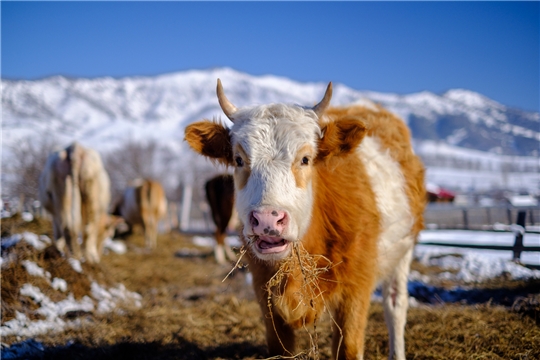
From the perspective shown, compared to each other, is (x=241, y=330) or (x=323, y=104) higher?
(x=323, y=104)

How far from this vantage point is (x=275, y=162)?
9.34 feet

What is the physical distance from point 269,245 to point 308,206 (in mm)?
563

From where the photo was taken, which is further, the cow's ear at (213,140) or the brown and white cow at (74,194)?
the brown and white cow at (74,194)

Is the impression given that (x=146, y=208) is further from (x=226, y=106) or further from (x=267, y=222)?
(x=267, y=222)

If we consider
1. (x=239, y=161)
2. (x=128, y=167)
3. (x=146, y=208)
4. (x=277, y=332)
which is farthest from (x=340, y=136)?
(x=128, y=167)

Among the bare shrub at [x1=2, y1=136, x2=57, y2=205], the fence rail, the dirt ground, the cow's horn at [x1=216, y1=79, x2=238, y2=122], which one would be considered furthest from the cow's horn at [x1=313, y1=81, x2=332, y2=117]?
the bare shrub at [x1=2, y1=136, x2=57, y2=205]

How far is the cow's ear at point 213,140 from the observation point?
3.35 m

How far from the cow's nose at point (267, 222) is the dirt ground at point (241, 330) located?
99cm

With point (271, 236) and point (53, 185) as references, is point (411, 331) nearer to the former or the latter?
point (271, 236)

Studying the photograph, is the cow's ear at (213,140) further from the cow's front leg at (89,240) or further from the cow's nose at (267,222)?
the cow's front leg at (89,240)

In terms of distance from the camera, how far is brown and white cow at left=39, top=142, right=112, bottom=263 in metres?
7.24

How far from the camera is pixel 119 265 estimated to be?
9.35m

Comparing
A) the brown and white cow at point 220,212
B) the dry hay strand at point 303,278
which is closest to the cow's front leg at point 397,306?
the dry hay strand at point 303,278

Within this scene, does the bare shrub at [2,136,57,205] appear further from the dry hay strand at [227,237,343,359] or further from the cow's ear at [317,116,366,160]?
the cow's ear at [317,116,366,160]
